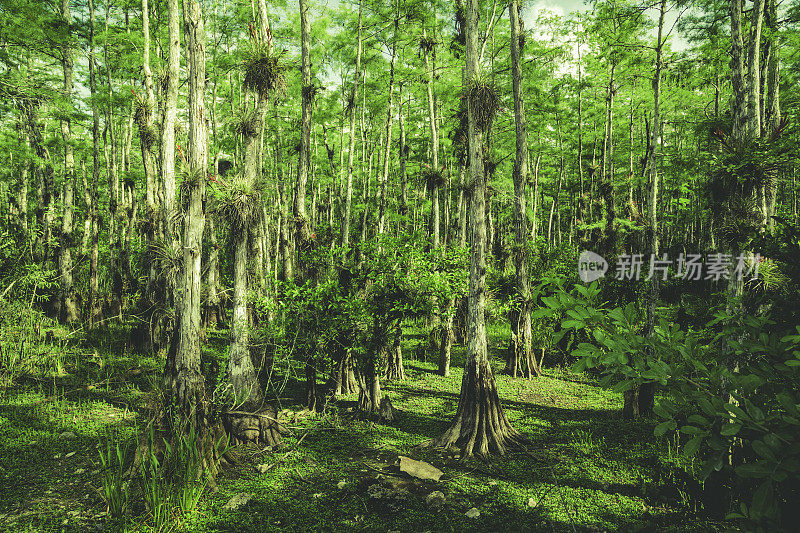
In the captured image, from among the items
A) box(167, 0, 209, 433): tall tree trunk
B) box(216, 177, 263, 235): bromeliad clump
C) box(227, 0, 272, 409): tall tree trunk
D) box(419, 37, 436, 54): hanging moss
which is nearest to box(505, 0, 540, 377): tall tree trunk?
box(419, 37, 436, 54): hanging moss

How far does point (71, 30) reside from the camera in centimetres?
1212

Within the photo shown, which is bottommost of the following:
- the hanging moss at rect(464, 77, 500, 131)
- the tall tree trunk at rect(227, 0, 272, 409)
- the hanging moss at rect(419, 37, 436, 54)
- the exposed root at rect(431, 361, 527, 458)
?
the exposed root at rect(431, 361, 527, 458)

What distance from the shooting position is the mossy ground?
441 centimetres

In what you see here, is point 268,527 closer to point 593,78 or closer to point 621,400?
point 621,400

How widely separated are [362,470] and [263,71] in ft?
20.7

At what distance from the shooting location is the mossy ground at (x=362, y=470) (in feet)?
14.5

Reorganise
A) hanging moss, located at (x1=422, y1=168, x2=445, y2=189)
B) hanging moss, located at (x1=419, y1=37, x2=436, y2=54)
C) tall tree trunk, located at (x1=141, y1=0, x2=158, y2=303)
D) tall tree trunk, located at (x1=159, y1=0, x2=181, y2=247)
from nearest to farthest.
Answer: tall tree trunk, located at (x1=159, y1=0, x2=181, y2=247) → tall tree trunk, located at (x1=141, y1=0, x2=158, y2=303) → hanging moss, located at (x1=422, y1=168, x2=445, y2=189) → hanging moss, located at (x1=419, y1=37, x2=436, y2=54)

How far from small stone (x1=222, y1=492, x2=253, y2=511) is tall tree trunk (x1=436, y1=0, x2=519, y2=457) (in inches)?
Answer: 111

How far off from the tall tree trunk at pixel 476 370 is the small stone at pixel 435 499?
46.0 inches

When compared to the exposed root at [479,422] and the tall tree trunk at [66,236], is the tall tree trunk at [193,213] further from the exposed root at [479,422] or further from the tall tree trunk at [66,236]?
the tall tree trunk at [66,236]

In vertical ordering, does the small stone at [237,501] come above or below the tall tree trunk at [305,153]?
below

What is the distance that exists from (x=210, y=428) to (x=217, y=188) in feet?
11.2

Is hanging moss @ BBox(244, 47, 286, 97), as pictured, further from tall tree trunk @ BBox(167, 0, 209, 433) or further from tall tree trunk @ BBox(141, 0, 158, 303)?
tall tree trunk @ BBox(141, 0, 158, 303)

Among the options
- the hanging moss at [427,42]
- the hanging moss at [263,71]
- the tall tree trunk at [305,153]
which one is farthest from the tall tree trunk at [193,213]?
the hanging moss at [427,42]
